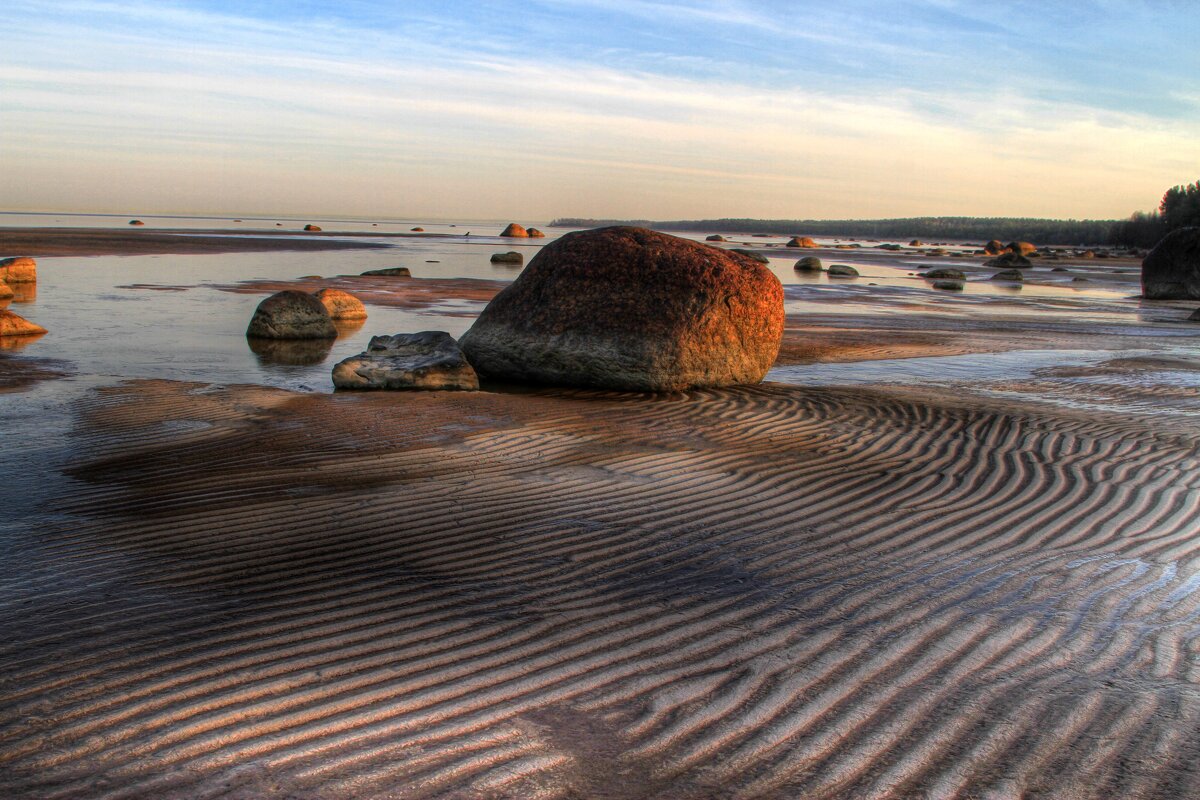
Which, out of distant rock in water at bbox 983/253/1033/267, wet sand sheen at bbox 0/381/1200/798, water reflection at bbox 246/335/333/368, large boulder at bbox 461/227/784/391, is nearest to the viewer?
wet sand sheen at bbox 0/381/1200/798

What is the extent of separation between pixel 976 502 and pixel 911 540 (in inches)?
38.9

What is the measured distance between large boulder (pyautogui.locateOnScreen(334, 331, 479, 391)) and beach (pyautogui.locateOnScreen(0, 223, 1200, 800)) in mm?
329

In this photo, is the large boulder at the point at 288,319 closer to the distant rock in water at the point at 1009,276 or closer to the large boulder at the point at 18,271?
the large boulder at the point at 18,271

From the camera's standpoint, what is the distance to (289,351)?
41.9 ft

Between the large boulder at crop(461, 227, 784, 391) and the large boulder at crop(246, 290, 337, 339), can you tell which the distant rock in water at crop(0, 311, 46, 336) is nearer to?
the large boulder at crop(246, 290, 337, 339)

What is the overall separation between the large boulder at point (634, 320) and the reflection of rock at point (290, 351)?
7.95 ft

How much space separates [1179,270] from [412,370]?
26.9 meters

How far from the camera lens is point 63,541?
498 centimetres

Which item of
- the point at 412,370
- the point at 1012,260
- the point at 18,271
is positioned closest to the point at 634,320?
the point at 412,370

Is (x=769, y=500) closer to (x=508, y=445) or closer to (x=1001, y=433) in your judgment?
(x=508, y=445)

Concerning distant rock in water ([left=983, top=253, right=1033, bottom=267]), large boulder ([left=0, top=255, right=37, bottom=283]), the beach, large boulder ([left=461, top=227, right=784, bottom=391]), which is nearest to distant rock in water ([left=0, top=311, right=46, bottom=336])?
the beach

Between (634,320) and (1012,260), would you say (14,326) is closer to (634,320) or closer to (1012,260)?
(634,320)

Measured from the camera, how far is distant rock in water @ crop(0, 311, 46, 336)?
1277 centimetres

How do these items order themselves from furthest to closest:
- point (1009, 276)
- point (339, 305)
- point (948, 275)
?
point (1009, 276) → point (948, 275) → point (339, 305)
